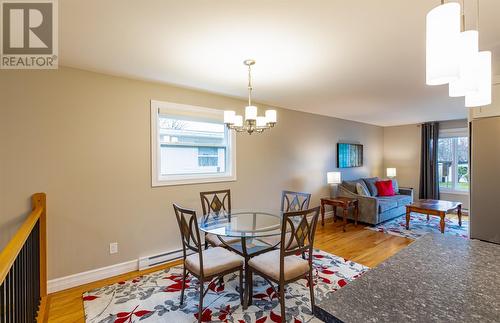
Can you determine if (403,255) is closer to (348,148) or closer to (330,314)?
(330,314)

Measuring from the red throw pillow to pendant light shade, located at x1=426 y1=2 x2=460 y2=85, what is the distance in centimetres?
573

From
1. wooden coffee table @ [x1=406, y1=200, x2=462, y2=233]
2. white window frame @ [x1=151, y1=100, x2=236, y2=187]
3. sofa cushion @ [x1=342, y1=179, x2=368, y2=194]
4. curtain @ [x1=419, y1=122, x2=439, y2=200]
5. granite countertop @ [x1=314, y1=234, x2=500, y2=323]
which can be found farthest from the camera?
curtain @ [x1=419, y1=122, x2=439, y2=200]

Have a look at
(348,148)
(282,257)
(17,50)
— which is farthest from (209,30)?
(348,148)

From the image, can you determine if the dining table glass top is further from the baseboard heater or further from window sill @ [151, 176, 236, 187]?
the baseboard heater

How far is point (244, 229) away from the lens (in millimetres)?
2387

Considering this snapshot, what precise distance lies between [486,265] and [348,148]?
5242 mm

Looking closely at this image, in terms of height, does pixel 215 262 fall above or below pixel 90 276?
above

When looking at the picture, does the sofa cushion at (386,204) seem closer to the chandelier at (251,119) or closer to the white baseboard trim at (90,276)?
the chandelier at (251,119)

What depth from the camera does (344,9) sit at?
1.67m

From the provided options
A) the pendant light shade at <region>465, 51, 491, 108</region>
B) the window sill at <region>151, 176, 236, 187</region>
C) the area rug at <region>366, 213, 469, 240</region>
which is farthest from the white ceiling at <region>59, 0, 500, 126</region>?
the area rug at <region>366, 213, 469, 240</region>

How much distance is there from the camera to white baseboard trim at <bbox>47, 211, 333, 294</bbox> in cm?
250

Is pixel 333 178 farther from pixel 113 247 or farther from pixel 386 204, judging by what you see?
pixel 113 247

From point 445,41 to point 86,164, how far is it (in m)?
3.23

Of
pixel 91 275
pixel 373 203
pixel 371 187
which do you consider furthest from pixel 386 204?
pixel 91 275
